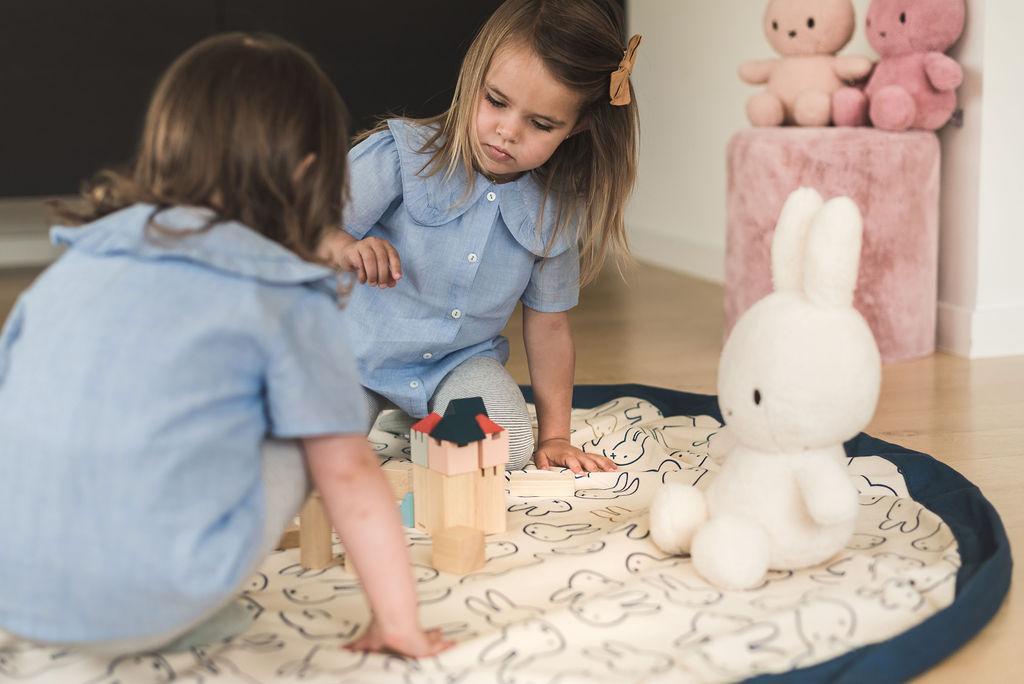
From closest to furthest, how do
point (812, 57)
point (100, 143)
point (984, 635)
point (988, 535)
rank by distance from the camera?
point (984, 635), point (988, 535), point (812, 57), point (100, 143)

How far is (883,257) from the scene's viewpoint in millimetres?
1926

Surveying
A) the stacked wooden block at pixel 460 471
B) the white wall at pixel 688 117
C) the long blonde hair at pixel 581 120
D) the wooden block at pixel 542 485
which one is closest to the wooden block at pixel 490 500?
the stacked wooden block at pixel 460 471

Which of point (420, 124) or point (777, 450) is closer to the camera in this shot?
point (777, 450)

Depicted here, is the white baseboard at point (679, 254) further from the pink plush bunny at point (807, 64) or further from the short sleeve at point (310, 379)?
the short sleeve at point (310, 379)

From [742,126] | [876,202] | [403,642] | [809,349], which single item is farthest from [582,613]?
[742,126]

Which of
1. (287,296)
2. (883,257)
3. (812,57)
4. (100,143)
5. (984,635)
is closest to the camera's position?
(287,296)

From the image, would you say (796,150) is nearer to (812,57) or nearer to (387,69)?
(812,57)

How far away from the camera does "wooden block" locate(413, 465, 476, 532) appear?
3.71ft

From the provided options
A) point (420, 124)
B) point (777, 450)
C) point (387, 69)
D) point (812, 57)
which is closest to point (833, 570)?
Result: point (777, 450)

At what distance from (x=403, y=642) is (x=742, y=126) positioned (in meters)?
2.06

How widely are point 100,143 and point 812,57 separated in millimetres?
1668

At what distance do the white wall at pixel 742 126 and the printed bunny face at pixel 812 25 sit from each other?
0.15 meters

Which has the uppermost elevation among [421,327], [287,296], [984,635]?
[287,296]

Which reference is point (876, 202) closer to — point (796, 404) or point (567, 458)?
point (567, 458)
